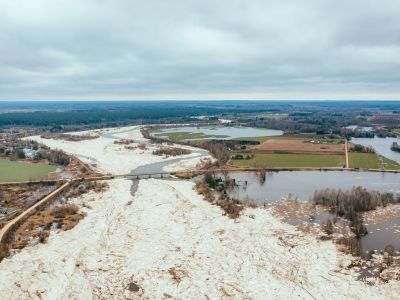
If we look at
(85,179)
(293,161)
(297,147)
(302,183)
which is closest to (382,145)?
(297,147)

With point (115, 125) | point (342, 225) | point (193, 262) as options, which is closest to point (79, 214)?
point (193, 262)

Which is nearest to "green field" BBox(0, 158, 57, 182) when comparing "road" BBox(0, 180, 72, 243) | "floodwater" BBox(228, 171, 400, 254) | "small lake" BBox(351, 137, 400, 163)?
"road" BBox(0, 180, 72, 243)

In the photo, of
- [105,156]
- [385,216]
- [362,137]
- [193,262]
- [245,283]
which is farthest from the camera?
[362,137]

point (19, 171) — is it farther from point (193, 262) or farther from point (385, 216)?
point (385, 216)

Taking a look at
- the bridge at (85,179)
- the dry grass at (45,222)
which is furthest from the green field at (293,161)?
the dry grass at (45,222)

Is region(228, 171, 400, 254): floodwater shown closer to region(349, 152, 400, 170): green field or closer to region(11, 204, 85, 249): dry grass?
region(349, 152, 400, 170): green field

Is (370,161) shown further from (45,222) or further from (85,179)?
(45,222)

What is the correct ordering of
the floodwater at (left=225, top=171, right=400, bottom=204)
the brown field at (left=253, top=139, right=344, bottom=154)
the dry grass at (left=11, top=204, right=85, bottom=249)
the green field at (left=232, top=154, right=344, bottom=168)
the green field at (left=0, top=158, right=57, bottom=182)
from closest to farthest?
the dry grass at (left=11, top=204, right=85, bottom=249)
the floodwater at (left=225, top=171, right=400, bottom=204)
the green field at (left=0, top=158, right=57, bottom=182)
the green field at (left=232, top=154, right=344, bottom=168)
the brown field at (left=253, top=139, right=344, bottom=154)
